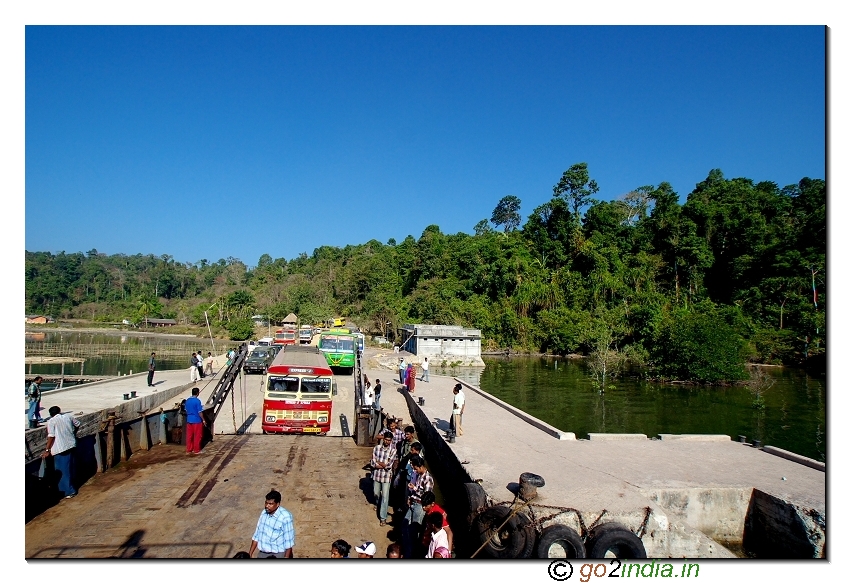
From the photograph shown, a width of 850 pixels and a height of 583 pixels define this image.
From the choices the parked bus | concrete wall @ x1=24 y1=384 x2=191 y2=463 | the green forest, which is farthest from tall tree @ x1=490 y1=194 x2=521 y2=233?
concrete wall @ x1=24 y1=384 x2=191 y2=463

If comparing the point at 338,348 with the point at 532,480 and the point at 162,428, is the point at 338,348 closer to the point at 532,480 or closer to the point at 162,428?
the point at 162,428

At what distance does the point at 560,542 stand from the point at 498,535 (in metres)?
0.98

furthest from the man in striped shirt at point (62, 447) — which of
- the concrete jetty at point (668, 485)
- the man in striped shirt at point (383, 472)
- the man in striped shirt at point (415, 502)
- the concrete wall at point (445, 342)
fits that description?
the concrete wall at point (445, 342)

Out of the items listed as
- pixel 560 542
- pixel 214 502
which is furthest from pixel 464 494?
pixel 214 502

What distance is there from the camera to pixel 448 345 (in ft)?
160

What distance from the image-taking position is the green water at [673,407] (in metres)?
22.6

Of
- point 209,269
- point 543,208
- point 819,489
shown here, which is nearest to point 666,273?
point 543,208

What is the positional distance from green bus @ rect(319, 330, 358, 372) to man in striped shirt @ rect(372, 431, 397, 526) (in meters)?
21.8

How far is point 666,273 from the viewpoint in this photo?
70.9 metres

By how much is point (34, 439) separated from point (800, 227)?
239 ft

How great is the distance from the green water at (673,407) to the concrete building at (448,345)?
6060 mm

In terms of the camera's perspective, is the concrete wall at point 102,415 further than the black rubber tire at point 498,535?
Yes

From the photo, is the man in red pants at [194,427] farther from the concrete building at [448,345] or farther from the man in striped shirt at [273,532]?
the concrete building at [448,345]
